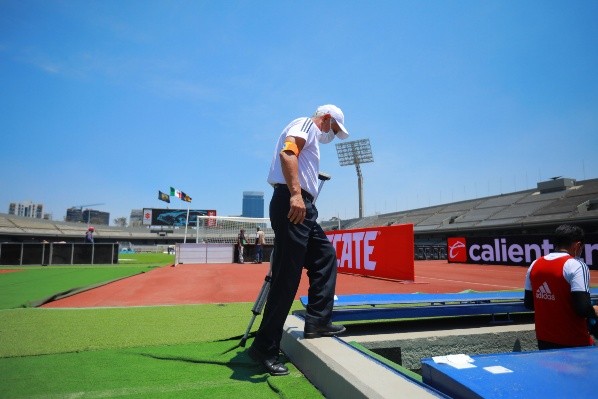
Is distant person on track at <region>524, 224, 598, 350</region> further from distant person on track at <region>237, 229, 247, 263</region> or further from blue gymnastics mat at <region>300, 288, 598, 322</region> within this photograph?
distant person on track at <region>237, 229, 247, 263</region>

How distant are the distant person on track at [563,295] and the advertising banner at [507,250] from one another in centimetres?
1333

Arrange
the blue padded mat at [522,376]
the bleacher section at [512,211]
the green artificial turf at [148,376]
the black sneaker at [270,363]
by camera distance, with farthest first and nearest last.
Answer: the bleacher section at [512,211]
the black sneaker at [270,363]
the green artificial turf at [148,376]
the blue padded mat at [522,376]

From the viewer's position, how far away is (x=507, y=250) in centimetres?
1641

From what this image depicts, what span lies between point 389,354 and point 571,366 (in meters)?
1.50

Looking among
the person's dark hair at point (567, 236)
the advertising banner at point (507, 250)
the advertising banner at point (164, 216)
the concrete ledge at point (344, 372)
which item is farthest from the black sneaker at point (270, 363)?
the advertising banner at point (164, 216)

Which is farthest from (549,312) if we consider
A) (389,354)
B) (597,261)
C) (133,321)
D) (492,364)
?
(597,261)

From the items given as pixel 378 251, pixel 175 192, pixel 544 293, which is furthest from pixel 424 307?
pixel 175 192

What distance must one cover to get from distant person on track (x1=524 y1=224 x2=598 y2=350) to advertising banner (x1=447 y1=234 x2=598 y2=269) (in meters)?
13.3

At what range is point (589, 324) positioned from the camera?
2.42m

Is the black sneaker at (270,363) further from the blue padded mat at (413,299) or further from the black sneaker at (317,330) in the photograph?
the blue padded mat at (413,299)

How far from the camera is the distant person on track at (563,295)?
226 cm

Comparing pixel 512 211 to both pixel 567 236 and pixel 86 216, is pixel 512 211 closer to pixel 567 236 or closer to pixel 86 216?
pixel 567 236

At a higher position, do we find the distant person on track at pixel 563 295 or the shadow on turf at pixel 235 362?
the distant person on track at pixel 563 295

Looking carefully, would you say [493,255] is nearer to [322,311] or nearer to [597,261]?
[597,261]
